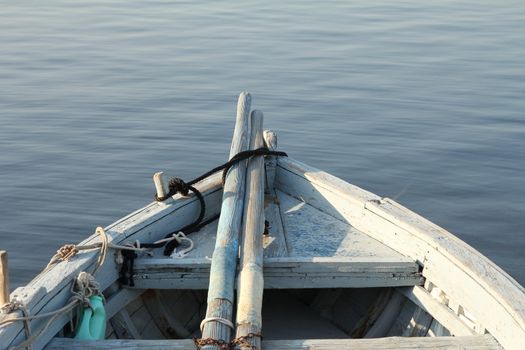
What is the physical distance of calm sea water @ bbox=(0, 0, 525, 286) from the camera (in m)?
9.48

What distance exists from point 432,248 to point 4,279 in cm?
255

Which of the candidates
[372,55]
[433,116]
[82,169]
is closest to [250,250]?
[82,169]

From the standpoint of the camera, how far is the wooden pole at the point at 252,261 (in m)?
4.54

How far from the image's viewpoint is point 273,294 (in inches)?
251

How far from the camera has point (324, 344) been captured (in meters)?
4.56

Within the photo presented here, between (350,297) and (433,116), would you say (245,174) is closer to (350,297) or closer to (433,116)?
(350,297)

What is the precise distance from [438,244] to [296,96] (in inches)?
298

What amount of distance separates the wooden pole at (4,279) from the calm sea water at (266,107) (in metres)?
3.75

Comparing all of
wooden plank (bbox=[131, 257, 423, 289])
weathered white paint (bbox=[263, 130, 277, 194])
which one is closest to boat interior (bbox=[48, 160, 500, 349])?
wooden plank (bbox=[131, 257, 423, 289])

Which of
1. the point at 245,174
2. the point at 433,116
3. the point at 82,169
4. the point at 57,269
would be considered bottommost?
the point at 57,269

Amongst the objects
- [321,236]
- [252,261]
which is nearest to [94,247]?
[252,261]

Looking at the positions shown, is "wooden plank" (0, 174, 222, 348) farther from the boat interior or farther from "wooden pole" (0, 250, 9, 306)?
"wooden pole" (0, 250, 9, 306)

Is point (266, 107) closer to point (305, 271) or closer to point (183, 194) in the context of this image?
point (183, 194)

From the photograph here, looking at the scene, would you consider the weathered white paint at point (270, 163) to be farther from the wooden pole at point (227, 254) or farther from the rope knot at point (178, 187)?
the rope knot at point (178, 187)
